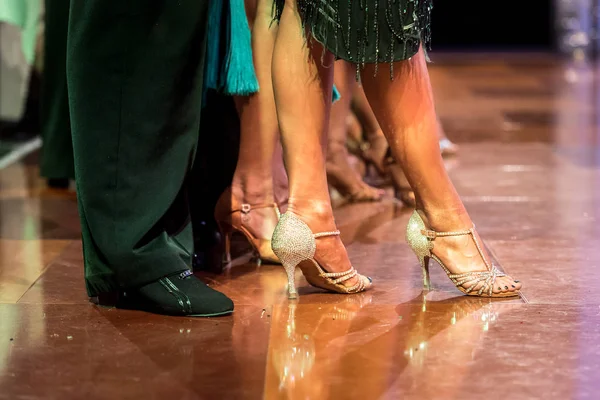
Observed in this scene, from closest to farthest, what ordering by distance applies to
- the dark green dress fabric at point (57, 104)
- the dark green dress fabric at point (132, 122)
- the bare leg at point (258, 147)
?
1. the dark green dress fabric at point (132, 122)
2. the bare leg at point (258, 147)
3. the dark green dress fabric at point (57, 104)

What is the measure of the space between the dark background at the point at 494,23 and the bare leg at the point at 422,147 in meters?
6.66

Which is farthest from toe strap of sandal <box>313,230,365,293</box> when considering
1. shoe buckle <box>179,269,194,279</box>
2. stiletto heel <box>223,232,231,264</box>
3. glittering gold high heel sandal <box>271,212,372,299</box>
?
stiletto heel <box>223,232,231,264</box>

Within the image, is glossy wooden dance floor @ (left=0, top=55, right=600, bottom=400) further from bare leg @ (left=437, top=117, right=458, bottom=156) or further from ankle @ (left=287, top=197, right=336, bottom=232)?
bare leg @ (left=437, top=117, right=458, bottom=156)

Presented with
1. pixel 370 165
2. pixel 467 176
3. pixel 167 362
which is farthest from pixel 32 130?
pixel 167 362

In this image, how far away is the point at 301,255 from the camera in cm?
167

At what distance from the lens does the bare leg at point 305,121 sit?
165cm

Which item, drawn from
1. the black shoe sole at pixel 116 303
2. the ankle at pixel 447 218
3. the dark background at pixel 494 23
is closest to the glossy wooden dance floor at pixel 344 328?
the black shoe sole at pixel 116 303

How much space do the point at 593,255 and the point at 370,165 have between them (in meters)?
1.05

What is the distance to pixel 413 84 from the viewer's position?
1662mm

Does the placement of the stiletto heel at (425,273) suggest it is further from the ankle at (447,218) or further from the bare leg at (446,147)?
the bare leg at (446,147)

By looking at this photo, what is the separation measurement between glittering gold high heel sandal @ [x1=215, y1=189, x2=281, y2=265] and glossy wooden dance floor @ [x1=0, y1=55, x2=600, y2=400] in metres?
0.06

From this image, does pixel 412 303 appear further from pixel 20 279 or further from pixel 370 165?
pixel 370 165

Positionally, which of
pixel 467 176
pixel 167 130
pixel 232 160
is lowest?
pixel 467 176

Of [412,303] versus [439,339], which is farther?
[412,303]
